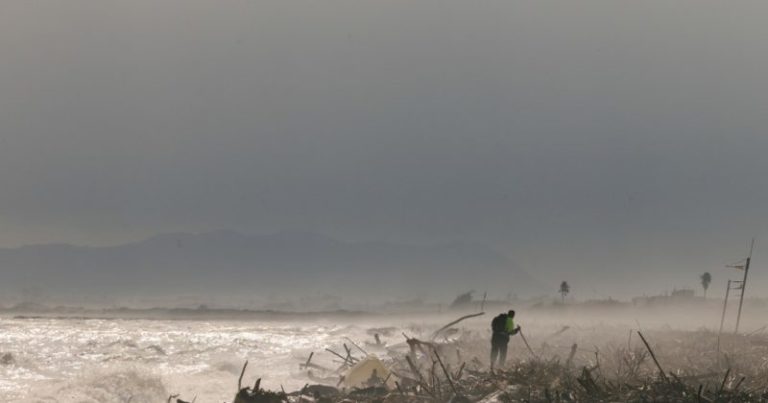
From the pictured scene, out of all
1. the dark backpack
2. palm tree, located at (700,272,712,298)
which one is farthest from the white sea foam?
palm tree, located at (700,272,712,298)

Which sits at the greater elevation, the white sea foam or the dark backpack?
the dark backpack

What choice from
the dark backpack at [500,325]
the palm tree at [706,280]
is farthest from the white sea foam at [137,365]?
the palm tree at [706,280]

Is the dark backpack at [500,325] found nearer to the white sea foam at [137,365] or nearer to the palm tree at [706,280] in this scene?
the white sea foam at [137,365]

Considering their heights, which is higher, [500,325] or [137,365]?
[500,325]

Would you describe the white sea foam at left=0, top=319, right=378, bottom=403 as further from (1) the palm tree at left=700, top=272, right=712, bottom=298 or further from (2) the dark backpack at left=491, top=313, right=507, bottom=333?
(1) the palm tree at left=700, top=272, right=712, bottom=298

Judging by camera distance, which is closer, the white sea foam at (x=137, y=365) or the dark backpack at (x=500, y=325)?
the white sea foam at (x=137, y=365)

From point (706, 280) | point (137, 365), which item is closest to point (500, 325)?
point (137, 365)

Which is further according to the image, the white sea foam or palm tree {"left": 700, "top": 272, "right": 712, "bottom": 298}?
palm tree {"left": 700, "top": 272, "right": 712, "bottom": 298}

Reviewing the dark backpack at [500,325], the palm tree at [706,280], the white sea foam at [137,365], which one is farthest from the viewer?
the palm tree at [706,280]

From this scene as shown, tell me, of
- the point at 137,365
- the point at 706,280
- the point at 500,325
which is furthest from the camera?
the point at 706,280

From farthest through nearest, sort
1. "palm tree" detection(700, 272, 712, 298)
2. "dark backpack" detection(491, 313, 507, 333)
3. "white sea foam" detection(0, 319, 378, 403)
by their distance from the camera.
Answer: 1. "palm tree" detection(700, 272, 712, 298)
2. "dark backpack" detection(491, 313, 507, 333)
3. "white sea foam" detection(0, 319, 378, 403)

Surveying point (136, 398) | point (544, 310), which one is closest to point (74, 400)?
point (136, 398)

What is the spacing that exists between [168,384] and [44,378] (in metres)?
4.49

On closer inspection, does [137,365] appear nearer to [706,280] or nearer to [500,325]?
[500,325]
